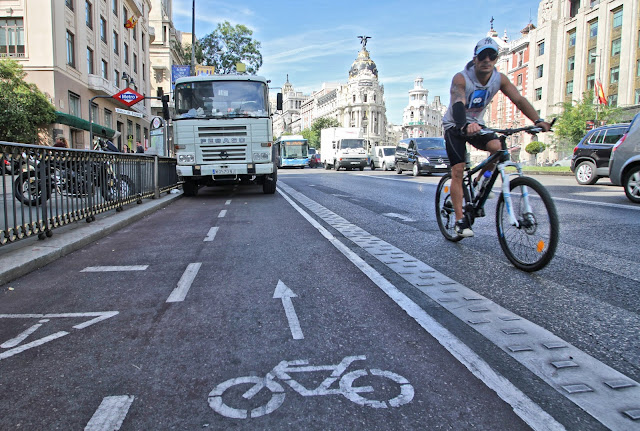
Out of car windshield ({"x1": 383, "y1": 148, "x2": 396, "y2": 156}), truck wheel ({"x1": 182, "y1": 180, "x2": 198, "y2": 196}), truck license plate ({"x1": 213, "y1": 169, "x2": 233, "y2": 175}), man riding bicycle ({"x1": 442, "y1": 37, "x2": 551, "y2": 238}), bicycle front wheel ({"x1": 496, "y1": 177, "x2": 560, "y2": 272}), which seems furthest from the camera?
car windshield ({"x1": 383, "y1": 148, "x2": 396, "y2": 156})

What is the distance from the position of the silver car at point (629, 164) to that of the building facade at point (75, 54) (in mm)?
17704

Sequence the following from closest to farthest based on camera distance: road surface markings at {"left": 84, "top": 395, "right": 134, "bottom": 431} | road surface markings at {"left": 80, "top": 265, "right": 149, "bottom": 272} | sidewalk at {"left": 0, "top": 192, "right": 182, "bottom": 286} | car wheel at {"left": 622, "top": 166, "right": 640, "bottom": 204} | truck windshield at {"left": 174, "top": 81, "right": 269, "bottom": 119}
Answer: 1. road surface markings at {"left": 84, "top": 395, "right": 134, "bottom": 431}
2. sidewalk at {"left": 0, "top": 192, "right": 182, "bottom": 286}
3. road surface markings at {"left": 80, "top": 265, "right": 149, "bottom": 272}
4. car wheel at {"left": 622, "top": 166, "right": 640, "bottom": 204}
5. truck windshield at {"left": 174, "top": 81, "right": 269, "bottom": 119}

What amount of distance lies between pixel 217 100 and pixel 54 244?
772 centimetres

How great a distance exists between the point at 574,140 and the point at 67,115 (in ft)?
123

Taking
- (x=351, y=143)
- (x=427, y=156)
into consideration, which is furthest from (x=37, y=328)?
(x=351, y=143)

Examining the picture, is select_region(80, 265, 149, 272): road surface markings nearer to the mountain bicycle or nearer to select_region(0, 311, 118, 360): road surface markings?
select_region(0, 311, 118, 360): road surface markings

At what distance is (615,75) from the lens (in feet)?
146

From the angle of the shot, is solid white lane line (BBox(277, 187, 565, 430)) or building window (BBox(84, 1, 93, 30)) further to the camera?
building window (BBox(84, 1, 93, 30))

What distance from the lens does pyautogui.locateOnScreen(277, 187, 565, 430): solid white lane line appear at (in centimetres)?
199

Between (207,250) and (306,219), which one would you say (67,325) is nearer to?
(207,250)

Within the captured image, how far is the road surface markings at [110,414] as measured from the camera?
6.52 feet

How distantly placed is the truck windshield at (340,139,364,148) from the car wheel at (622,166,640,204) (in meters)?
29.1

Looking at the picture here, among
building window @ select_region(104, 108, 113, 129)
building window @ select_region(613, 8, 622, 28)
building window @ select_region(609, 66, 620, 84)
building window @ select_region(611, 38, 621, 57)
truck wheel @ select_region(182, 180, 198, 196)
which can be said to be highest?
building window @ select_region(613, 8, 622, 28)

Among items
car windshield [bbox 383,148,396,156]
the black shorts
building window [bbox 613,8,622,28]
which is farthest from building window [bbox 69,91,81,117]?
building window [bbox 613,8,622,28]
